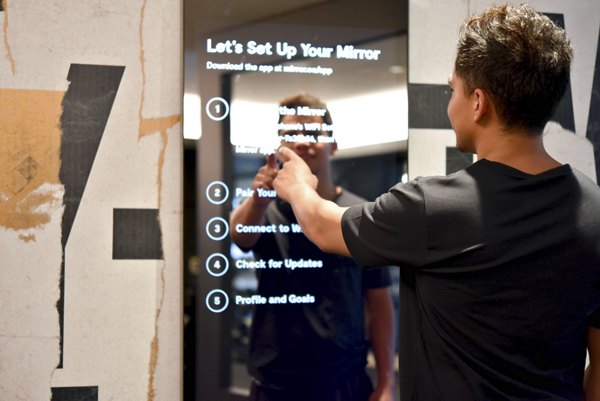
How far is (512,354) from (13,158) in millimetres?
1316

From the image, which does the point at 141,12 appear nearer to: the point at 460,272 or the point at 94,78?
the point at 94,78

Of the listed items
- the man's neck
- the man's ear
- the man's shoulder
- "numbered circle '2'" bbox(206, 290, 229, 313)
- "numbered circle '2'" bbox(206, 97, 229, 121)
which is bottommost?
"numbered circle '2'" bbox(206, 290, 229, 313)

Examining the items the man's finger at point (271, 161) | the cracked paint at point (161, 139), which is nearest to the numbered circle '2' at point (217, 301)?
the cracked paint at point (161, 139)

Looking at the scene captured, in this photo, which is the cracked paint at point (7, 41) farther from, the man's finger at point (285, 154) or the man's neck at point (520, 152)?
the man's neck at point (520, 152)

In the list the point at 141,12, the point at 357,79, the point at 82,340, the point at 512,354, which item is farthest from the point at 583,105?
the point at 82,340

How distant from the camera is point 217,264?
170 centimetres

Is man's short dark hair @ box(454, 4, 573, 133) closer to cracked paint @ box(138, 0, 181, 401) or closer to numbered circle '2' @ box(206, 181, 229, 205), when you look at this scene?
numbered circle '2' @ box(206, 181, 229, 205)

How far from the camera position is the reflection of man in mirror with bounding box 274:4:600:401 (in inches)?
45.6

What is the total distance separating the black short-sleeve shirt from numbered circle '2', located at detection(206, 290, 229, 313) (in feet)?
2.06

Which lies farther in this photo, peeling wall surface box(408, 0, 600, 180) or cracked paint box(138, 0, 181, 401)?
peeling wall surface box(408, 0, 600, 180)

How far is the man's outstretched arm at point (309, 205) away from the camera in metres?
1.32

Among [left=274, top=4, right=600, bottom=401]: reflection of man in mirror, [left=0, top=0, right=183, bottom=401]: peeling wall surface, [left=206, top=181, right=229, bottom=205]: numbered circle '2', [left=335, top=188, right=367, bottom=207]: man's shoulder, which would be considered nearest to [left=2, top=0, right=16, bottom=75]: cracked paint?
[left=0, top=0, right=183, bottom=401]: peeling wall surface

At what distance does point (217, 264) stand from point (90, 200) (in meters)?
0.38

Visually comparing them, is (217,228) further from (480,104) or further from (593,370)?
(593,370)
